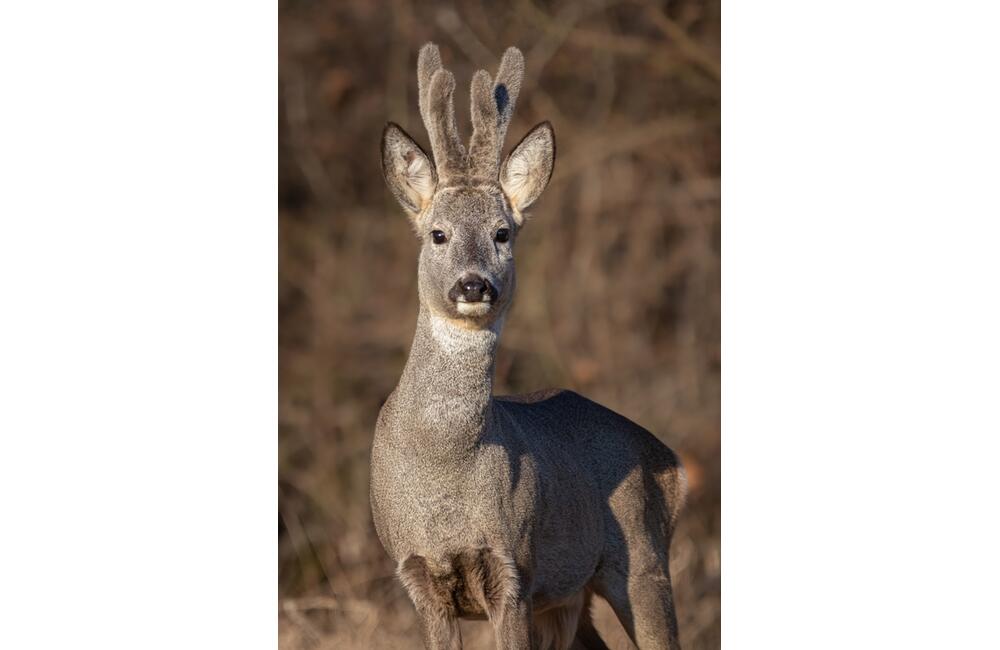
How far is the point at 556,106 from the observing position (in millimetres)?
7676

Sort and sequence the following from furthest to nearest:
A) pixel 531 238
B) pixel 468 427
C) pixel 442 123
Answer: pixel 531 238, pixel 442 123, pixel 468 427

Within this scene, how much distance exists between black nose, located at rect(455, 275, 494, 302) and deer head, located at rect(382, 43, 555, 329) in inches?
1.5

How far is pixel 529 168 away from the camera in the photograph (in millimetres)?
4383

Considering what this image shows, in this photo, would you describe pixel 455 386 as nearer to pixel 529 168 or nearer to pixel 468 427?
pixel 468 427

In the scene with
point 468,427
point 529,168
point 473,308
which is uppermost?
point 529,168

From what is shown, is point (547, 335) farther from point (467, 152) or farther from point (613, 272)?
point (467, 152)

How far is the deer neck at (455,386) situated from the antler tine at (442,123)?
42cm

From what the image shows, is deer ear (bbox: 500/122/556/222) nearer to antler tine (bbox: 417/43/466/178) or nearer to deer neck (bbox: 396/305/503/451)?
antler tine (bbox: 417/43/466/178)

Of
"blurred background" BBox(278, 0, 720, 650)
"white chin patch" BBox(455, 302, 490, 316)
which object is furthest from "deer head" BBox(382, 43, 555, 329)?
"blurred background" BBox(278, 0, 720, 650)

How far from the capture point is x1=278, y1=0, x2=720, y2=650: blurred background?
698 cm

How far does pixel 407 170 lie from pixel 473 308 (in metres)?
0.47

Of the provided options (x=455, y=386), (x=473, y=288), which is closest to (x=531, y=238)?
(x=455, y=386)

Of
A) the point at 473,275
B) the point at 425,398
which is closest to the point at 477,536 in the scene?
the point at 425,398

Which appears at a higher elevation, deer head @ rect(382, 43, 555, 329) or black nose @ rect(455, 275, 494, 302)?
deer head @ rect(382, 43, 555, 329)
